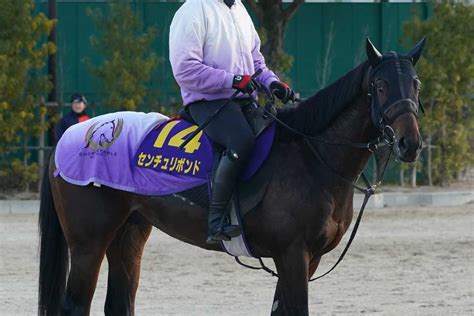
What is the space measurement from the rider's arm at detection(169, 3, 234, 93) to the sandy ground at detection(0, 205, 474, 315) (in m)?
2.66

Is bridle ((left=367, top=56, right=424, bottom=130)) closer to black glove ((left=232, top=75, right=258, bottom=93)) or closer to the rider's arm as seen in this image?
black glove ((left=232, top=75, right=258, bottom=93))

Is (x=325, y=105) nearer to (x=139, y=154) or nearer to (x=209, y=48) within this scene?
(x=209, y=48)

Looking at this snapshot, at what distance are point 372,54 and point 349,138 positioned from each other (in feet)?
1.95

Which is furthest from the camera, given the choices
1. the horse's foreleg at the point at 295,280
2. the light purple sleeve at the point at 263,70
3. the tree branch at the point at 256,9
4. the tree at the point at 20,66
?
the tree branch at the point at 256,9

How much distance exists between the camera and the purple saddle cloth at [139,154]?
762 centimetres

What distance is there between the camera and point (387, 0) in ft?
70.9

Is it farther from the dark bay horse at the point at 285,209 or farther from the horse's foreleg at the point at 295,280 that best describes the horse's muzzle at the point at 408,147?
the horse's foreleg at the point at 295,280

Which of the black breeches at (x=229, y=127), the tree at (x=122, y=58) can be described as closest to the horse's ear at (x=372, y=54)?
the black breeches at (x=229, y=127)

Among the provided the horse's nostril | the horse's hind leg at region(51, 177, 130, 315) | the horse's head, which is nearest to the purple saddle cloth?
the horse's hind leg at region(51, 177, 130, 315)

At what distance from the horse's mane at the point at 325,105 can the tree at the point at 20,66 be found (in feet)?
37.8

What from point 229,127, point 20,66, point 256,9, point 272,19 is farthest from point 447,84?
point 229,127

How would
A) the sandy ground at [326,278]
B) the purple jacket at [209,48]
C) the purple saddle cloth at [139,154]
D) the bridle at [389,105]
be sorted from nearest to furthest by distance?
the bridle at [389,105], the purple jacket at [209,48], the purple saddle cloth at [139,154], the sandy ground at [326,278]

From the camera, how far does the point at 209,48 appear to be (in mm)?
7582

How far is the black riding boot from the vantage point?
7258 millimetres
